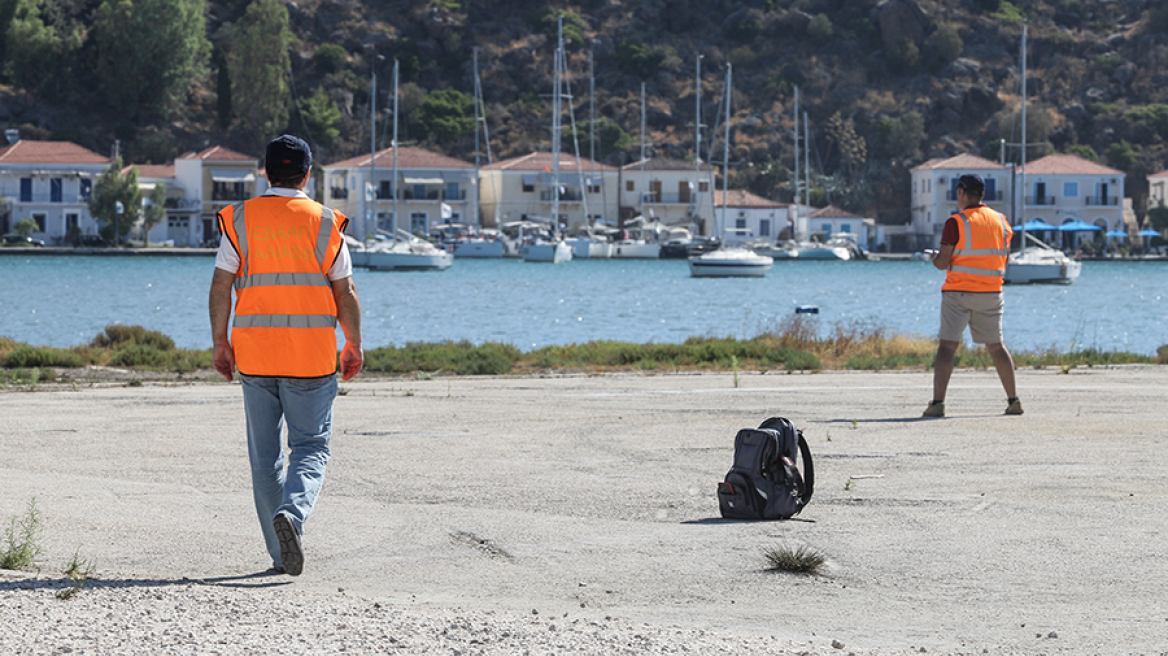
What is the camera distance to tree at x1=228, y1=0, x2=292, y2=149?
123688 mm

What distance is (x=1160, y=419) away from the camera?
39.9 ft

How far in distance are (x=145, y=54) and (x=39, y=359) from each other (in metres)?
111

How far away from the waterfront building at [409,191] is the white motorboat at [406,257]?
24958 mm

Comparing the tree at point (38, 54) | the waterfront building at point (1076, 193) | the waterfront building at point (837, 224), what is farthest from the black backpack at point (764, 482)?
the tree at point (38, 54)

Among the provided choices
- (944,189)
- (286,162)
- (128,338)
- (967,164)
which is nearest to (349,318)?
(286,162)

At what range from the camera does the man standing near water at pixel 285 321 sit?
20.2 ft

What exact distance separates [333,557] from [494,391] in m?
8.97

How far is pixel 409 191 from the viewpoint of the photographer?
110 m

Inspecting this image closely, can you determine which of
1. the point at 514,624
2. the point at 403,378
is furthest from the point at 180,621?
the point at 403,378

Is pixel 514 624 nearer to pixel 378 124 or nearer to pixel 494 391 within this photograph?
pixel 494 391

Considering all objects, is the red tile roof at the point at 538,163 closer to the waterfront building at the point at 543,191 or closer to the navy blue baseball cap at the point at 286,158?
the waterfront building at the point at 543,191

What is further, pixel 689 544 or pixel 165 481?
pixel 165 481

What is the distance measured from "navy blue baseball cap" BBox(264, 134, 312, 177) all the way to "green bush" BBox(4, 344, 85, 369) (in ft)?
45.5

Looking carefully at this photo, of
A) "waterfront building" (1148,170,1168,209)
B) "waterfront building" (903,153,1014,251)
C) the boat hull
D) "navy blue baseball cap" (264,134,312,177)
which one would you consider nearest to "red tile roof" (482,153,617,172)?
the boat hull
